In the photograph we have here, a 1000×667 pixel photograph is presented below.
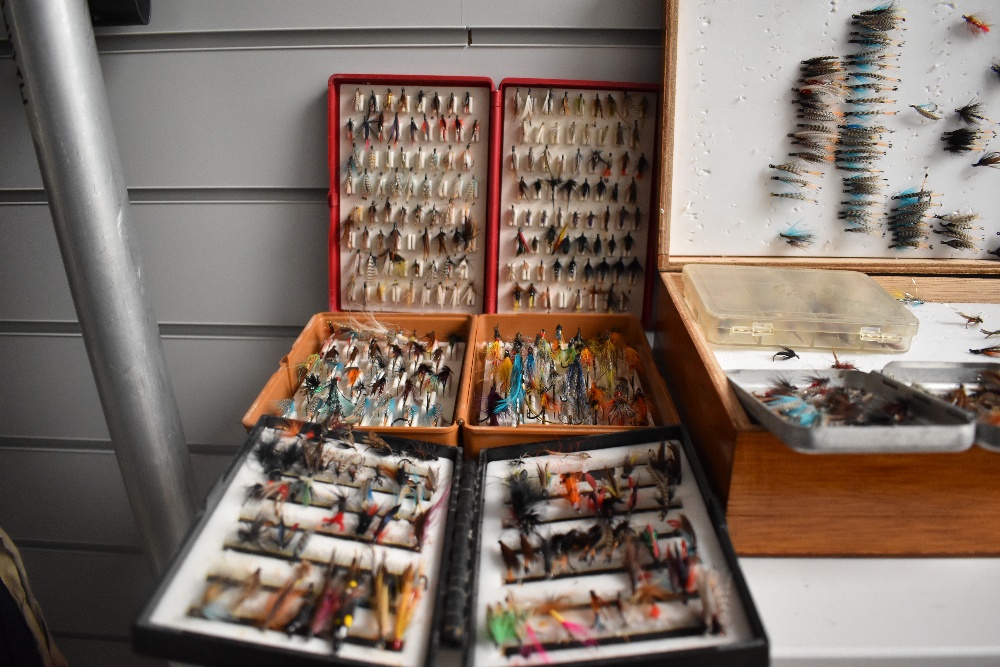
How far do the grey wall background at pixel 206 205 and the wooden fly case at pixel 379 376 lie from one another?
0.28 m

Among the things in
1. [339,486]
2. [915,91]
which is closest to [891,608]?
[339,486]

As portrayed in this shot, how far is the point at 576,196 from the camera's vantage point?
1501mm

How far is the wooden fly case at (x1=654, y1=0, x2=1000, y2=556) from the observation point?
1.30 meters

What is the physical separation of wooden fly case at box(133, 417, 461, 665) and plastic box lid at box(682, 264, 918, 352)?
1.87ft

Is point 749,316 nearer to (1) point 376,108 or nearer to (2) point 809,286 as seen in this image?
(2) point 809,286

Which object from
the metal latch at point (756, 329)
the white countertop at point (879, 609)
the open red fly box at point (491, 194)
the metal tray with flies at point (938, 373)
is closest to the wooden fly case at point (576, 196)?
the open red fly box at point (491, 194)

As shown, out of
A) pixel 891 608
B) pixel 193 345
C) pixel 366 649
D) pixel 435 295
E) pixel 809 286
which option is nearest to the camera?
pixel 366 649

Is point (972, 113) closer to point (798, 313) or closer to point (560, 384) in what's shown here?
point (798, 313)

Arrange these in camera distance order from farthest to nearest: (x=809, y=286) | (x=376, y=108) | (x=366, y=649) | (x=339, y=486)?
(x=376, y=108)
(x=809, y=286)
(x=339, y=486)
(x=366, y=649)

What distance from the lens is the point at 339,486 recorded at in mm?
1044

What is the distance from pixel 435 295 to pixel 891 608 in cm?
111

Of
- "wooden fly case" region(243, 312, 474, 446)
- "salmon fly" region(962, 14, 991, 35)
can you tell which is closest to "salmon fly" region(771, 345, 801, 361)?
"wooden fly case" region(243, 312, 474, 446)

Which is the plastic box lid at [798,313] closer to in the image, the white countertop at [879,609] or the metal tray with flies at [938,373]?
the metal tray with flies at [938,373]

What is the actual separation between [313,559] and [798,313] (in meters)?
0.95
